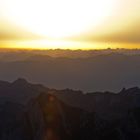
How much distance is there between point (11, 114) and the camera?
141 m

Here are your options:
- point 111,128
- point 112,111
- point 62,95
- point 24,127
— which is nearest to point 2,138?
point 24,127

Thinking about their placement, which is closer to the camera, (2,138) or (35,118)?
(35,118)

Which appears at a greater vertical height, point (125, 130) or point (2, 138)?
point (125, 130)

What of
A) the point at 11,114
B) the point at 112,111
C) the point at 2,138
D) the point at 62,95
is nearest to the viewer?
the point at 2,138

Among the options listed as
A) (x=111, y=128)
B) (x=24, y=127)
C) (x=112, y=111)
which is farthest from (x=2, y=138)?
(x=112, y=111)

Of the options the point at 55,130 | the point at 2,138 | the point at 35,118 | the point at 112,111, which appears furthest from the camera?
the point at 112,111

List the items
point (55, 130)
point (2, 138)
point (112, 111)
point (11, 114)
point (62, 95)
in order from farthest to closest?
point (62, 95)
point (112, 111)
point (11, 114)
point (2, 138)
point (55, 130)

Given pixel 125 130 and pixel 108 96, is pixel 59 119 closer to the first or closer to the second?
pixel 125 130

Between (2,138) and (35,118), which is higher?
(35,118)

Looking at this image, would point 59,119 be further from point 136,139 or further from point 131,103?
point 131,103

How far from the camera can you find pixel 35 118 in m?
118

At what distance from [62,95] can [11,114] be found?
45661mm

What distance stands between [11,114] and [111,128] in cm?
4030

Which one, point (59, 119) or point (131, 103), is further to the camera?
point (131, 103)
